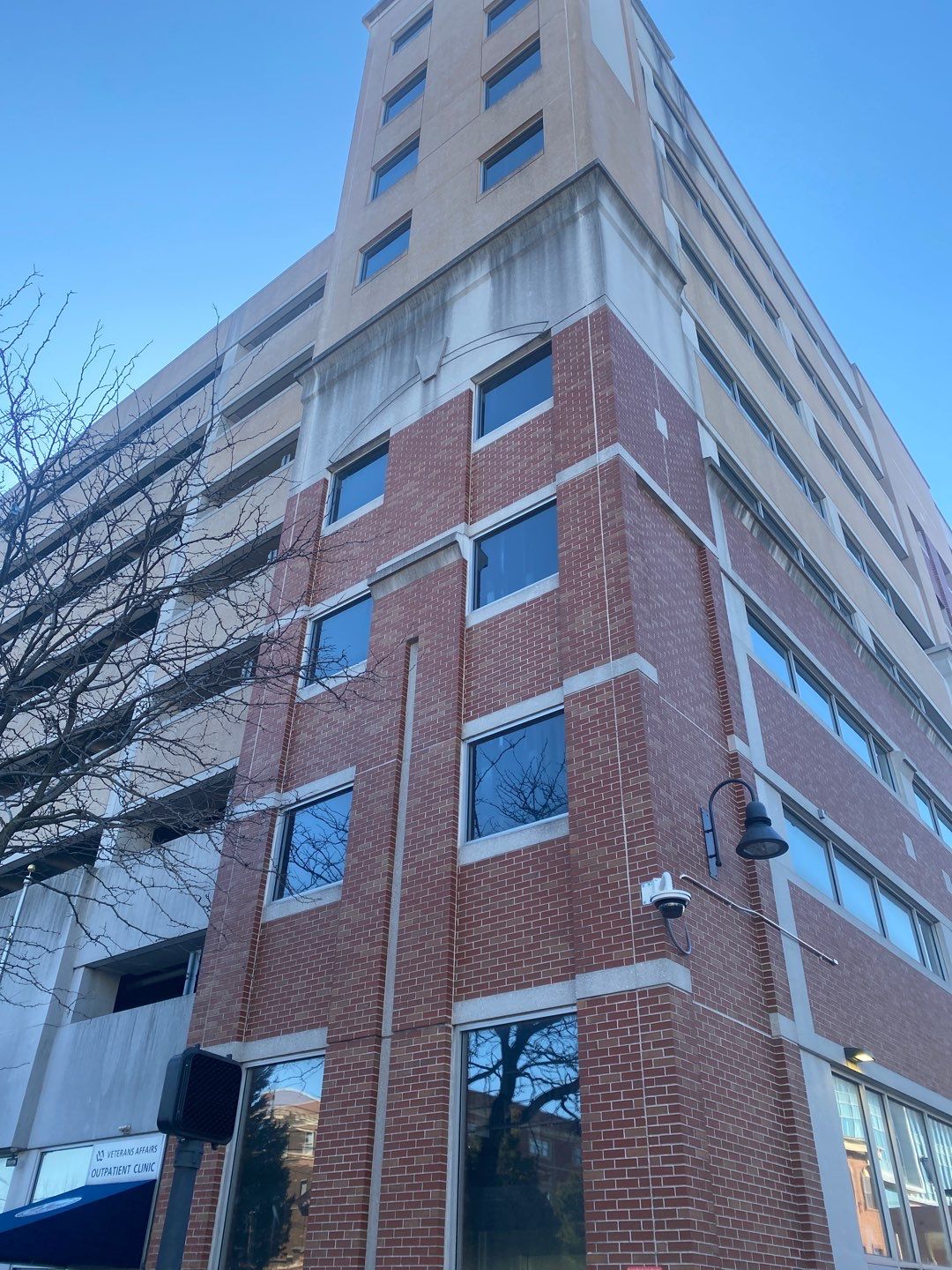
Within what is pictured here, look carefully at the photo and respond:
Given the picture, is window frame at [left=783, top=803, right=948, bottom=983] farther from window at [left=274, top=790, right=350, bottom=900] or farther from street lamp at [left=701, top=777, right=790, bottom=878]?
window at [left=274, top=790, right=350, bottom=900]

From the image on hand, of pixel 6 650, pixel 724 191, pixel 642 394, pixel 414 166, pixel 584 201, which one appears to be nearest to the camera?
pixel 6 650

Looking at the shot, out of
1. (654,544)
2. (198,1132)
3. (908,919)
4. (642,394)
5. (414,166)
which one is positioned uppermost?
(414,166)

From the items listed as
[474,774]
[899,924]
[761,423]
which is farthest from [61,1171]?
[761,423]

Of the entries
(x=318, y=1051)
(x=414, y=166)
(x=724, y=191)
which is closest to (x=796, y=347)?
(x=724, y=191)

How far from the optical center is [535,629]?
12094mm

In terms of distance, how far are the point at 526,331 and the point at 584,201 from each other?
2332 mm

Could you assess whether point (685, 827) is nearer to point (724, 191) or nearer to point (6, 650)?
point (6, 650)

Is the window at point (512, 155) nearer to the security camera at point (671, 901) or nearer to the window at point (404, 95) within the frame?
the window at point (404, 95)

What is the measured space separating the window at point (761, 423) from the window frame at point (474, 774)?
9265 millimetres

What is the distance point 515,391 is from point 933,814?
1411cm

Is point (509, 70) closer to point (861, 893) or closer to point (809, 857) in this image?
point (809, 857)

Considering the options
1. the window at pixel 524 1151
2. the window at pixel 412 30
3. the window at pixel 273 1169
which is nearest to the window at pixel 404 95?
the window at pixel 412 30

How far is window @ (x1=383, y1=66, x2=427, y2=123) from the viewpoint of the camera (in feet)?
73.8

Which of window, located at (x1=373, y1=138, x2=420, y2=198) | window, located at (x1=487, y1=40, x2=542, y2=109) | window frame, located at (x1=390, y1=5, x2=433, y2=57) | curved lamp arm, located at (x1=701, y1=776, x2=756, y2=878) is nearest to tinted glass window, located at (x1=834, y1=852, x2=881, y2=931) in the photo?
curved lamp arm, located at (x1=701, y1=776, x2=756, y2=878)
